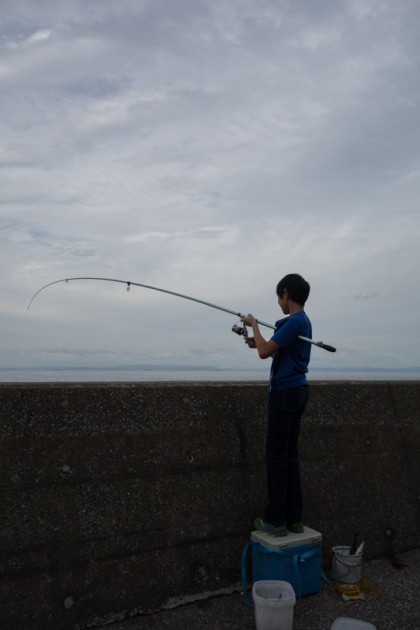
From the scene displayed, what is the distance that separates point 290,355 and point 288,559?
133 centimetres

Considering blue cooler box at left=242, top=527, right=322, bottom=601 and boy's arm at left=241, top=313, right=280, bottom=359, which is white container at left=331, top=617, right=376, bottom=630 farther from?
boy's arm at left=241, top=313, right=280, bottom=359

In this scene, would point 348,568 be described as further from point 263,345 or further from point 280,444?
point 263,345

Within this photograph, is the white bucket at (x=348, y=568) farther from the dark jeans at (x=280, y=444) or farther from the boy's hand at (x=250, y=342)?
the boy's hand at (x=250, y=342)

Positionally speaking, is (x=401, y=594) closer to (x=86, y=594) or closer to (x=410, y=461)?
(x=410, y=461)

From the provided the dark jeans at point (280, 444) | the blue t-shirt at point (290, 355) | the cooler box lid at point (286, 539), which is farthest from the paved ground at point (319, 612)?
the blue t-shirt at point (290, 355)

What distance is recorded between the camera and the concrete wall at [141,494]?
3.11m

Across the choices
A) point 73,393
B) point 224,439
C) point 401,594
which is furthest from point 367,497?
point 73,393

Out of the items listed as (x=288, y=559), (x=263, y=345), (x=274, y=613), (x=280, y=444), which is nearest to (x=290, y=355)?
(x=263, y=345)

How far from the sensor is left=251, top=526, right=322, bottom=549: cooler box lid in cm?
346

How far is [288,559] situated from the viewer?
3.47m

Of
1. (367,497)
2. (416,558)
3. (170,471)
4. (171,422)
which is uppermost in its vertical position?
(171,422)

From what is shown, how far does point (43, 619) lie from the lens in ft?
9.91

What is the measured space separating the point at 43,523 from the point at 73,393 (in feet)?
2.59

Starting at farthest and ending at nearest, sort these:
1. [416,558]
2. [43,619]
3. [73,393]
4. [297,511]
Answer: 1. [416,558]
2. [297,511]
3. [73,393]
4. [43,619]
